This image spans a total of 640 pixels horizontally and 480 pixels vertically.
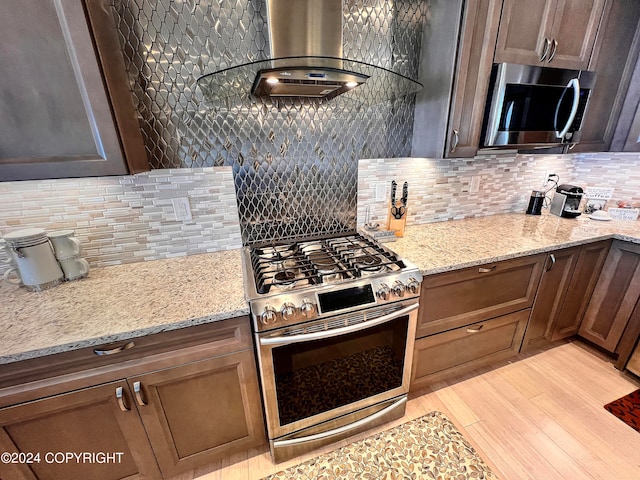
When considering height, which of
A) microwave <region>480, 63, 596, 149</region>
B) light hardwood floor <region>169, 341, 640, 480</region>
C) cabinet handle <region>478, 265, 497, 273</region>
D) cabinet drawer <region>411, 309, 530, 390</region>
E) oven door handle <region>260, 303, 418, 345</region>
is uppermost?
microwave <region>480, 63, 596, 149</region>

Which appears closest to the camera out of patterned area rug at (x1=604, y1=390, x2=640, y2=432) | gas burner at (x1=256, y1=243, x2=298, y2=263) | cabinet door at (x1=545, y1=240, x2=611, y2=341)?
gas burner at (x1=256, y1=243, x2=298, y2=263)

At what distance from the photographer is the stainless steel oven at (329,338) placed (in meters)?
1.10

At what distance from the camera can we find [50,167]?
96 cm

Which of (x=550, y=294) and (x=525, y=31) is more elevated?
(x=525, y=31)

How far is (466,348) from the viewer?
65.0 inches

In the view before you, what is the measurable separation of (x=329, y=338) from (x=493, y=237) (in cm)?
126

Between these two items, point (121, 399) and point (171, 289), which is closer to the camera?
point (121, 399)

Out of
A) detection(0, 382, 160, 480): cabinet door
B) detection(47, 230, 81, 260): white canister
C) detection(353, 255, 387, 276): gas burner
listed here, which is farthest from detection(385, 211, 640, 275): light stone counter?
detection(47, 230, 81, 260): white canister

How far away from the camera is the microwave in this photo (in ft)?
4.66

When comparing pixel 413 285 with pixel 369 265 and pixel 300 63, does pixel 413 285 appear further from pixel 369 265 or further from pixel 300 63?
→ pixel 300 63

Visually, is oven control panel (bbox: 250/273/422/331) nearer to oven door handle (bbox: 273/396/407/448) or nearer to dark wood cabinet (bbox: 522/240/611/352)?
oven door handle (bbox: 273/396/407/448)

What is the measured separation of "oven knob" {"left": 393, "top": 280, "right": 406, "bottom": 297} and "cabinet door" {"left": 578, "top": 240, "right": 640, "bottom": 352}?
1.61 meters

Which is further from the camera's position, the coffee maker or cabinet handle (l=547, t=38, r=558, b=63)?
the coffee maker

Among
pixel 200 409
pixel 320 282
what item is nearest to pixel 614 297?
pixel 320 282
